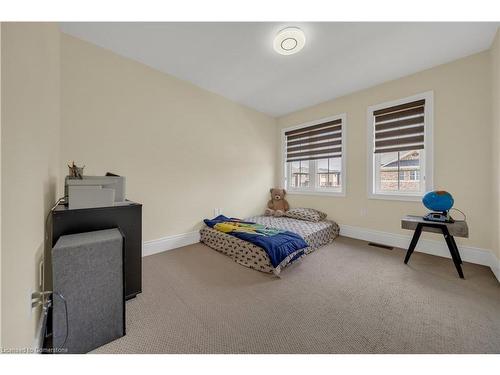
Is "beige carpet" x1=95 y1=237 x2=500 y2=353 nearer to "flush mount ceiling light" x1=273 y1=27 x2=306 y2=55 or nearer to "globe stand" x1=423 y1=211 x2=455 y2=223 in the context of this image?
"globe stand" x1=423 y1=211 x2=455 y2=223

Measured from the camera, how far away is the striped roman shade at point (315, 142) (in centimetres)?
324

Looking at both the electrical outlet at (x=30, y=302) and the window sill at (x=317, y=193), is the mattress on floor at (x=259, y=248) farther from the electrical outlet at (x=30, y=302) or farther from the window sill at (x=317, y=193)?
the electrical outlet at (x=30, y=302)

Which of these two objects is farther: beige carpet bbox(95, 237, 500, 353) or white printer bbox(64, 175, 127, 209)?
white printer bbox(64, 175, 127, 209)

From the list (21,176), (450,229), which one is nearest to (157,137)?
(21,176)

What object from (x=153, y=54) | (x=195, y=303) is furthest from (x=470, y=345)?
(x=153, y=54)

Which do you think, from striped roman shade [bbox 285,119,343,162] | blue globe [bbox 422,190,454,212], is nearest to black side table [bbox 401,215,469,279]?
blue globe [bbox 422,190,454,212]

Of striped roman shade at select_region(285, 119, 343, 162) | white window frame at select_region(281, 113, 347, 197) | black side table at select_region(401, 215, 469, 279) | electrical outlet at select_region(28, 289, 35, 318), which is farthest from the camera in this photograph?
striped roman shade at select_region(285, 119, 343, 162)

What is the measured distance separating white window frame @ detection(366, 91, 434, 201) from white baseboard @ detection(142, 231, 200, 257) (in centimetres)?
279

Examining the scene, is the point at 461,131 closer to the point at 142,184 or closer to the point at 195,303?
the point at 195,303

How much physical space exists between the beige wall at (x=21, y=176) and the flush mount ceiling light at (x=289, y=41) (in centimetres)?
176

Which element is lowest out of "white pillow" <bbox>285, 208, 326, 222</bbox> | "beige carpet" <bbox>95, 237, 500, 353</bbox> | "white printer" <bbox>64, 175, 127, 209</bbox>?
"beige carpet" <bbox>95, 237, 500, 353</bbox>

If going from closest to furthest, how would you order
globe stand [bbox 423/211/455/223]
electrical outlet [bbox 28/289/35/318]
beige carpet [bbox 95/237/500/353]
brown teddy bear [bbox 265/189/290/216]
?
electrical outlet [bbox 28/289/35/318]
beige carpet [bbox 95/237/500/353]
globe stand [bbox 423/211/455/223]
brown teddy bear [bbox 265/189/290/216]

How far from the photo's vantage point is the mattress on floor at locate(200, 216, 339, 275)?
1.99 metres

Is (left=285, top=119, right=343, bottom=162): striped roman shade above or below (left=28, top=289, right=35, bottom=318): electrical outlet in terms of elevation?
above
